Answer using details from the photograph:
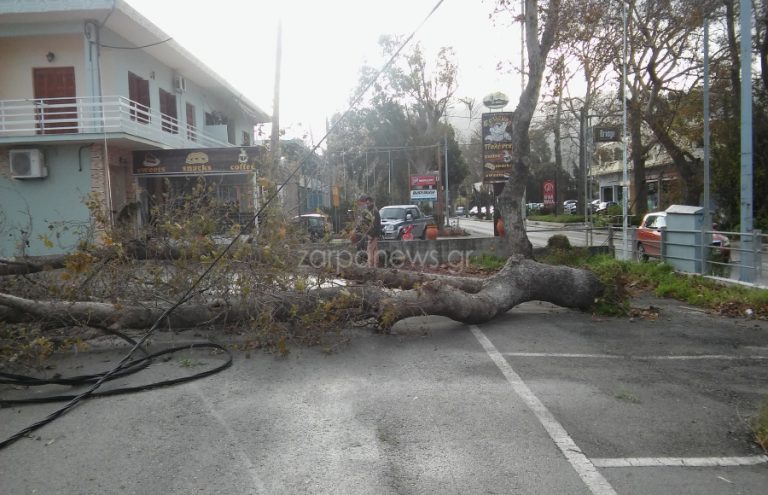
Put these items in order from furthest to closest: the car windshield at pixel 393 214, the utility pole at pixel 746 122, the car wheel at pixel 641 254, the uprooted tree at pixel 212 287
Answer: the car windshield at pixel 393 214 → the car wheel at pixel 641 254 → the utility pole at pixel 746 122 → the uprooted tree at pixel 212 287

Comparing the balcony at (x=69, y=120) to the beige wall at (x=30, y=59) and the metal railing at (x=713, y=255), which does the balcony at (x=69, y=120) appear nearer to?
the beige wall at (x=30, y=59)

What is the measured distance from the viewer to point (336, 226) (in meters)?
23.4

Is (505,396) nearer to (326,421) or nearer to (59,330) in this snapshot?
(326,421)

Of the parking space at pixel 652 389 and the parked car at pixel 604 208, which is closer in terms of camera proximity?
the parking space at pixel 652 389

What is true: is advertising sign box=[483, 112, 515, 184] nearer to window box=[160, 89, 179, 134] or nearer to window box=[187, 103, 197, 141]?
window box=[160, 89, 179, 134]

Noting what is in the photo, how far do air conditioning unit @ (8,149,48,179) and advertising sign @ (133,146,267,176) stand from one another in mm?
2938

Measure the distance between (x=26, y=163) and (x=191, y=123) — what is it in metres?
8.37

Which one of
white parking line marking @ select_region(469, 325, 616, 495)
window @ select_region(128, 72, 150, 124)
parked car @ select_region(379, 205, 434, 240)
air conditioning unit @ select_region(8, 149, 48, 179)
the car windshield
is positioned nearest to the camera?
white parking line marking @ select_region(469, 325, 616, 495)

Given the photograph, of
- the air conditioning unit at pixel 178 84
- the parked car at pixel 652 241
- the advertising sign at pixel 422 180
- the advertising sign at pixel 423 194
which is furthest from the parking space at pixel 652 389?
the advertising sign at pixel 422 180

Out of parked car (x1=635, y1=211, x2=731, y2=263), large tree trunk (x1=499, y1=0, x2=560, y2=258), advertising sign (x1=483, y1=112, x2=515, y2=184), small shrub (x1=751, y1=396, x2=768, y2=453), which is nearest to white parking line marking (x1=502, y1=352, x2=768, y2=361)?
small shrub (x1=751, y1=396, x2=768, y2=453)

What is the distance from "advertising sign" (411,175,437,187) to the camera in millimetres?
29969

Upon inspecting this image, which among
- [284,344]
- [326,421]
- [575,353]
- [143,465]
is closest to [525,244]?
[575,353]

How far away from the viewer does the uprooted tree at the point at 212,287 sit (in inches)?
270

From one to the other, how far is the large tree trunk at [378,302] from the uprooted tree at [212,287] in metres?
0.01
